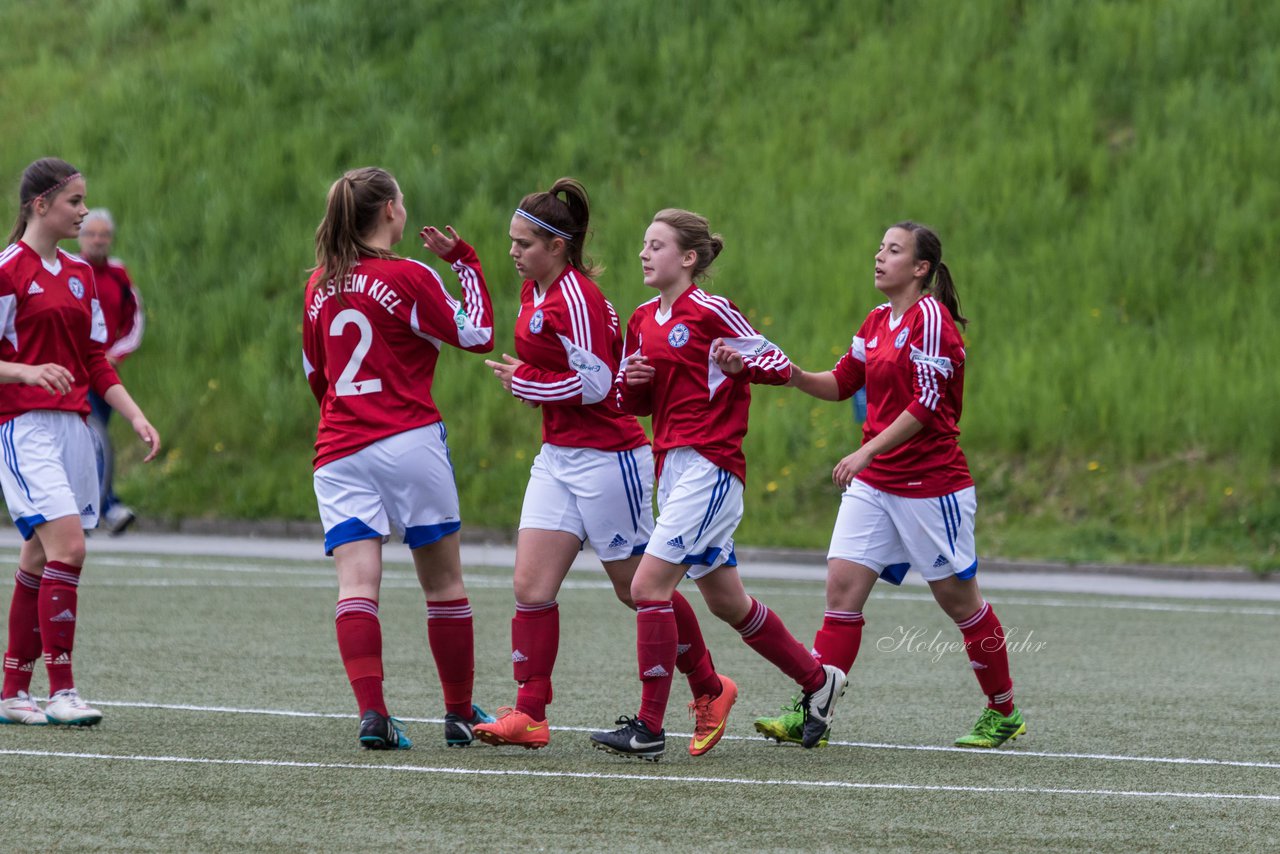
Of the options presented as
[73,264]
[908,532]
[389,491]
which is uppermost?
[73,264]

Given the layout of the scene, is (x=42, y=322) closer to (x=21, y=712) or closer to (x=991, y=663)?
(x=21, y=712)

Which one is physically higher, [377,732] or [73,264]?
[73,264]

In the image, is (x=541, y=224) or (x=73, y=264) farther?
(x=73, y=264)

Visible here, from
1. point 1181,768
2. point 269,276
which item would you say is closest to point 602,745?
point 1181,768

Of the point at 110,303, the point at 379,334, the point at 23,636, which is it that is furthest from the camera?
the point at 110,303

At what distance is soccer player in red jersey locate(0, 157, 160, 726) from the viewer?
23.2 feet

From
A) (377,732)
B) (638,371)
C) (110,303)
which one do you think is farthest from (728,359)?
(110,303)

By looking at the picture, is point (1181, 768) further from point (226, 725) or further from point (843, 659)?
point (226, 725)

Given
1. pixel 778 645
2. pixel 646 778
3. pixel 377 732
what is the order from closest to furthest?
pixel 646 778 < pixel 377 732 < pixel 778 645

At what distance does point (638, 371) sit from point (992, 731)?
198cm

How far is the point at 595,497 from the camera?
668 cm

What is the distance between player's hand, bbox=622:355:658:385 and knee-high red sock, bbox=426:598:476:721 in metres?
1.03

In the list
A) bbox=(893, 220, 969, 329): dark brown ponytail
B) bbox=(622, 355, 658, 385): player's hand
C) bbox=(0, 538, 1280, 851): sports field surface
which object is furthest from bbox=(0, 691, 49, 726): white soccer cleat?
bbox=(893, 220, 969, 329): dark brown ponytail

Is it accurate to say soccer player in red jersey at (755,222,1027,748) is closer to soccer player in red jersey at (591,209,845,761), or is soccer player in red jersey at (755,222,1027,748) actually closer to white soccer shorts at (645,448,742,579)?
soccer player in red jersey at (591,209,845,761)
